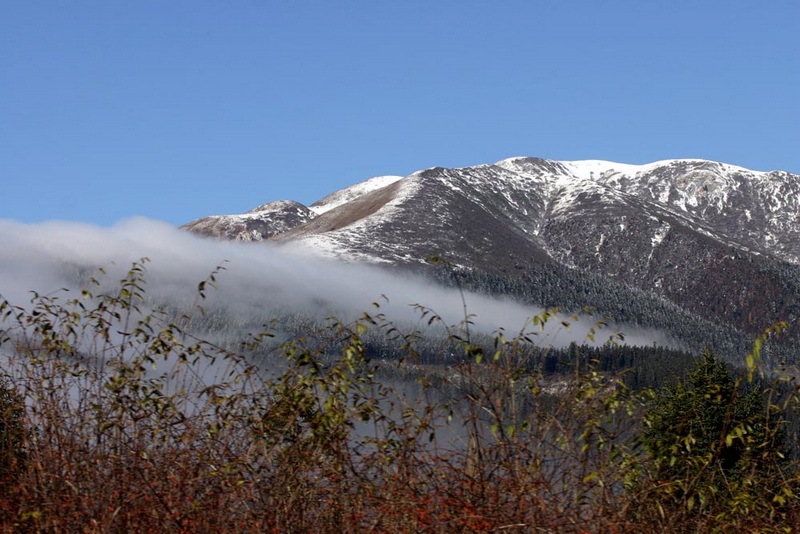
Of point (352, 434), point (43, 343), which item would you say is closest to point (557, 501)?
point (352, 434)

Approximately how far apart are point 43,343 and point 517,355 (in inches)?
199

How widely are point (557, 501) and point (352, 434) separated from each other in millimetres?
2283

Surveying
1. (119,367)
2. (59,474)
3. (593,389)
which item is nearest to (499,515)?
(593,389)

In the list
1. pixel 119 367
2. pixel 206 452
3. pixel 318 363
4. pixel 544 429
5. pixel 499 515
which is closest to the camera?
pixel 499 515

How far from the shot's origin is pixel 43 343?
9445 mm

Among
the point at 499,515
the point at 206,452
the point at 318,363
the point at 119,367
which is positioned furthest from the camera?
the point at 119,367

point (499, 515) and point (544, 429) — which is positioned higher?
point (544, 429)

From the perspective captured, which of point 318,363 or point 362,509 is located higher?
point 318,363

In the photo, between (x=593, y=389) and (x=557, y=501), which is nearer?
(x=557, y=501)

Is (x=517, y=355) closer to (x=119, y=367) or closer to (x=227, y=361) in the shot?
(x=227, y=361)

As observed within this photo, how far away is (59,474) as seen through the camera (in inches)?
299

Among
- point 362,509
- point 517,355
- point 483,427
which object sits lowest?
point 362,509

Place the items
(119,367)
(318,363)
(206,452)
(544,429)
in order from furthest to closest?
(119,367) → (318,363) → (206,452) → (544,429)

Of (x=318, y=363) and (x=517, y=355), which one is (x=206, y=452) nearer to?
(x=318, y=363)
